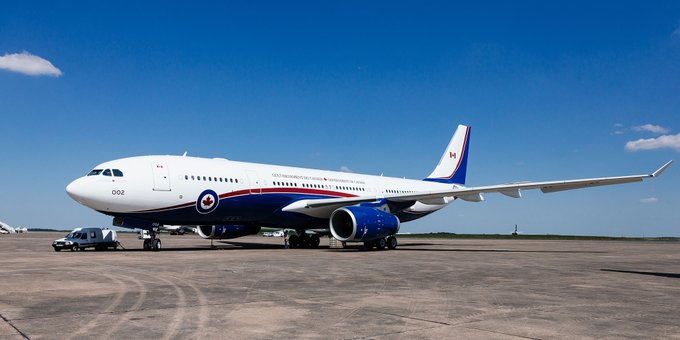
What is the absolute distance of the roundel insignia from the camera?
74.3 feet

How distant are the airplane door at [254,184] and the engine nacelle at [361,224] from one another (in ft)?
12.2

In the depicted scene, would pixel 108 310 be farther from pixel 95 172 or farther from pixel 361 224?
pixel 361 224

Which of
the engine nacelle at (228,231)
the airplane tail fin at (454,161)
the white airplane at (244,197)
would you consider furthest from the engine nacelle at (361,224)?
the airplane tail fin at (454,161)

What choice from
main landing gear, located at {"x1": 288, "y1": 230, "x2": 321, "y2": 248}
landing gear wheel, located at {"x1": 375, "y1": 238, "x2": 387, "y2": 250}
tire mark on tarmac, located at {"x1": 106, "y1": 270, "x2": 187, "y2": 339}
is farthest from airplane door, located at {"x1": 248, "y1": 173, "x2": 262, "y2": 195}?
tire mark on tarmac, located at {"x1": 106, "y1": 270, "x2": 187, "y2": 339}

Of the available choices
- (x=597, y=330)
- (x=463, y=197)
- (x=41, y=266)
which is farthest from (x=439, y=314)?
(x=463, y=197)

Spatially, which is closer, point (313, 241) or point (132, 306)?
point (132, 306)

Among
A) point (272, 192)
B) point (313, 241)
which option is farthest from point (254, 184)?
point (313, 241)

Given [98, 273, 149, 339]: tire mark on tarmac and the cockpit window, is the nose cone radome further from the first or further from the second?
[98, 273, 149, 339]: tire mark on tarmac

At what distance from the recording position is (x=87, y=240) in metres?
25.6

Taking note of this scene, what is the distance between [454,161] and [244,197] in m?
19.6

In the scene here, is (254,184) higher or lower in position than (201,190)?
higher

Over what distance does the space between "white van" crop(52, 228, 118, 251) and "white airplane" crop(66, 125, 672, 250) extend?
399 centimetres

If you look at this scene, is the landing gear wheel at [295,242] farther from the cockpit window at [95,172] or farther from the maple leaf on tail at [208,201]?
the cockpit window at [95,172]

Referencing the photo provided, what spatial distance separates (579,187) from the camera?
24453 mm
